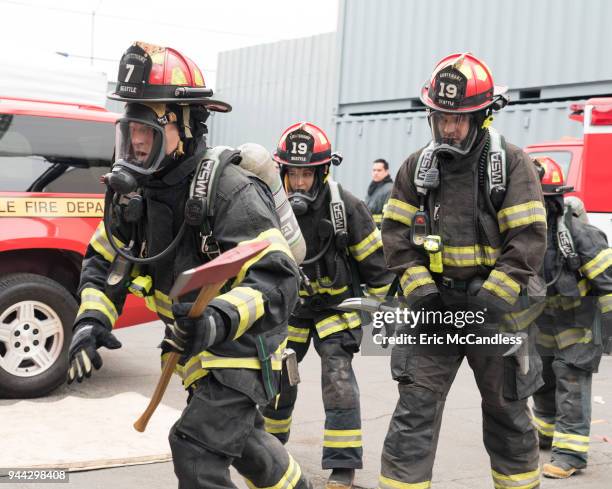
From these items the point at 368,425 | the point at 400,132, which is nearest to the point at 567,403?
the point at 368,425

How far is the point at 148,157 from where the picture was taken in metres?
3.56

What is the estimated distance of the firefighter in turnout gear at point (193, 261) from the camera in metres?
3.38

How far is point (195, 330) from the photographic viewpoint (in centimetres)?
300

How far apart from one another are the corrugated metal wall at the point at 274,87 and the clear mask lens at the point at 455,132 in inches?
519

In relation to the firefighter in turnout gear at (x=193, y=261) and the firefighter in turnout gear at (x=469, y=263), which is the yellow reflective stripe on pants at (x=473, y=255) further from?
the firefighter in turnout gear at (x=193, y=261)

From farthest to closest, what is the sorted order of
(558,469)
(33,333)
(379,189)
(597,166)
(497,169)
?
(379,189)
(597,166)
(33,333)
(558,469)
(497,169)

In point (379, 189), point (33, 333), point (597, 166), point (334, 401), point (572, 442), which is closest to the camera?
point (334, 401)

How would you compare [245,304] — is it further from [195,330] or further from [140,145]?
[140,145]

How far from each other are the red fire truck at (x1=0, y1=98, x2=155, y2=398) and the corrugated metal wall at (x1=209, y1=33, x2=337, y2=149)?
10.7 metres

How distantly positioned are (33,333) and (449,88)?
153 inches

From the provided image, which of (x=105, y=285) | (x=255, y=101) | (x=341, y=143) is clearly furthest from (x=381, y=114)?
(x=105, y=285)

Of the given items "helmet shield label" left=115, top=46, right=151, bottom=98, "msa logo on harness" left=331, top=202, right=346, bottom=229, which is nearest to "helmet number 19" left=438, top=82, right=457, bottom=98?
"msa logo on harness" left=331, top=202, right=346, bottom=229

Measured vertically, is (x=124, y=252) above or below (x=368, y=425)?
above

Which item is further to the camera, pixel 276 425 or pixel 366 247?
pixel 366 247
